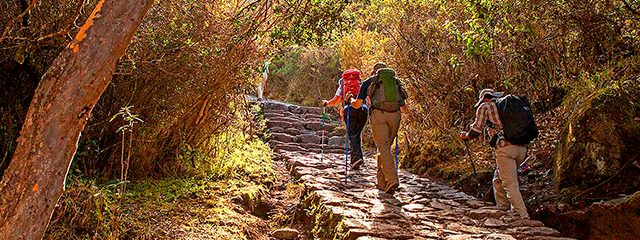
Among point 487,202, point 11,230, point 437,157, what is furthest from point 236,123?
point 11,230

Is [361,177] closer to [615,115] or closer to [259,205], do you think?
[259,205]

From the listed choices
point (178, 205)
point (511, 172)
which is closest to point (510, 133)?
point (511, 172)

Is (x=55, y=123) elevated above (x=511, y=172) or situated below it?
above

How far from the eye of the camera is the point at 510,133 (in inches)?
206

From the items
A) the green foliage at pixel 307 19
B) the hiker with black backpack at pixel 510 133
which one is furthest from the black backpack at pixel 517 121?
the green foliage at pixel 307 19

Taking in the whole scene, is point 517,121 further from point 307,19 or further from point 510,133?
point 307,19

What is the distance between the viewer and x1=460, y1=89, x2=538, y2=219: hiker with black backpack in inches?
205

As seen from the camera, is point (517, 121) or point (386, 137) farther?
point (386, 137)

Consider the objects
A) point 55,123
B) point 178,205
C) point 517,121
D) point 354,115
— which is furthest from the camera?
point 354,115

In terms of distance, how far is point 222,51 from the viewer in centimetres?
633

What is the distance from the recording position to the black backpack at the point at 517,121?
17.0ft

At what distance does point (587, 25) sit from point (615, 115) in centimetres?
158

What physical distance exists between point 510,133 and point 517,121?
160 mm

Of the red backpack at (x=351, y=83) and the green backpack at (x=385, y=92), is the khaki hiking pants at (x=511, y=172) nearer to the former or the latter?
the green backpack at (x=385, y=92)
